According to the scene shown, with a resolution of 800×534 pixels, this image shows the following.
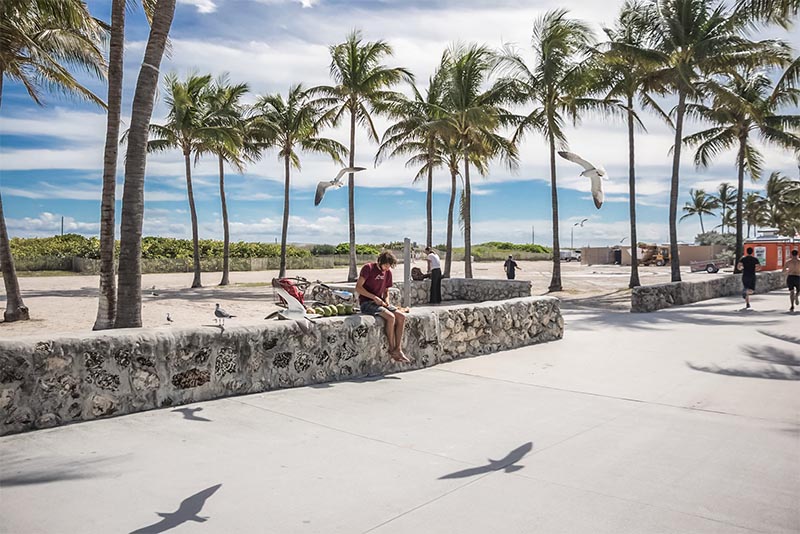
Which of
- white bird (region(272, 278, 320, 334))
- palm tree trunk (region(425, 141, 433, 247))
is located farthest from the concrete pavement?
palm tree trunk (region(425, 141, 433, 247))

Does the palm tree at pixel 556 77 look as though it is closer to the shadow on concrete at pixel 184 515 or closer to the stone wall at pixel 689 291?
the stone wall at pixel 689 291

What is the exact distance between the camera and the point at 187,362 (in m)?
5.88

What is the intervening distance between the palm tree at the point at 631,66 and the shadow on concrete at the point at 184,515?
21130 millimetres

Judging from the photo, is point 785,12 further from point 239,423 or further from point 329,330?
point 239,423

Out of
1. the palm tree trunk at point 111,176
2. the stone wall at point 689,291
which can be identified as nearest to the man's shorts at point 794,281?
the stone wall at point 689,291

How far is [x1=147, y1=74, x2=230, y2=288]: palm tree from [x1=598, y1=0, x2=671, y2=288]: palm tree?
49.7 ft

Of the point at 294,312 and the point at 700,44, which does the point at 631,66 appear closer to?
the point at 700,44

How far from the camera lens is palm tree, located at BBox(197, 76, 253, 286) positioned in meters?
26.4

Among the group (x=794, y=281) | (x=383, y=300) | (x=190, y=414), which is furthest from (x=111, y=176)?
(x=794, y=281)

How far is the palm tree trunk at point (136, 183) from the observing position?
27.2 ft

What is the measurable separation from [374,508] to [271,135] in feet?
94.6

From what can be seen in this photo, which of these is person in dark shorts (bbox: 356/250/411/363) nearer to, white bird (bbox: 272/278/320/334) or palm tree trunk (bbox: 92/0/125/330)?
white bird (bbox: 272/278/320/334)

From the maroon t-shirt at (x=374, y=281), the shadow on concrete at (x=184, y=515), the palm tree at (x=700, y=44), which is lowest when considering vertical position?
the shadow on concrete at (x=184, y=515)

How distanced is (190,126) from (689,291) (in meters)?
21.0
